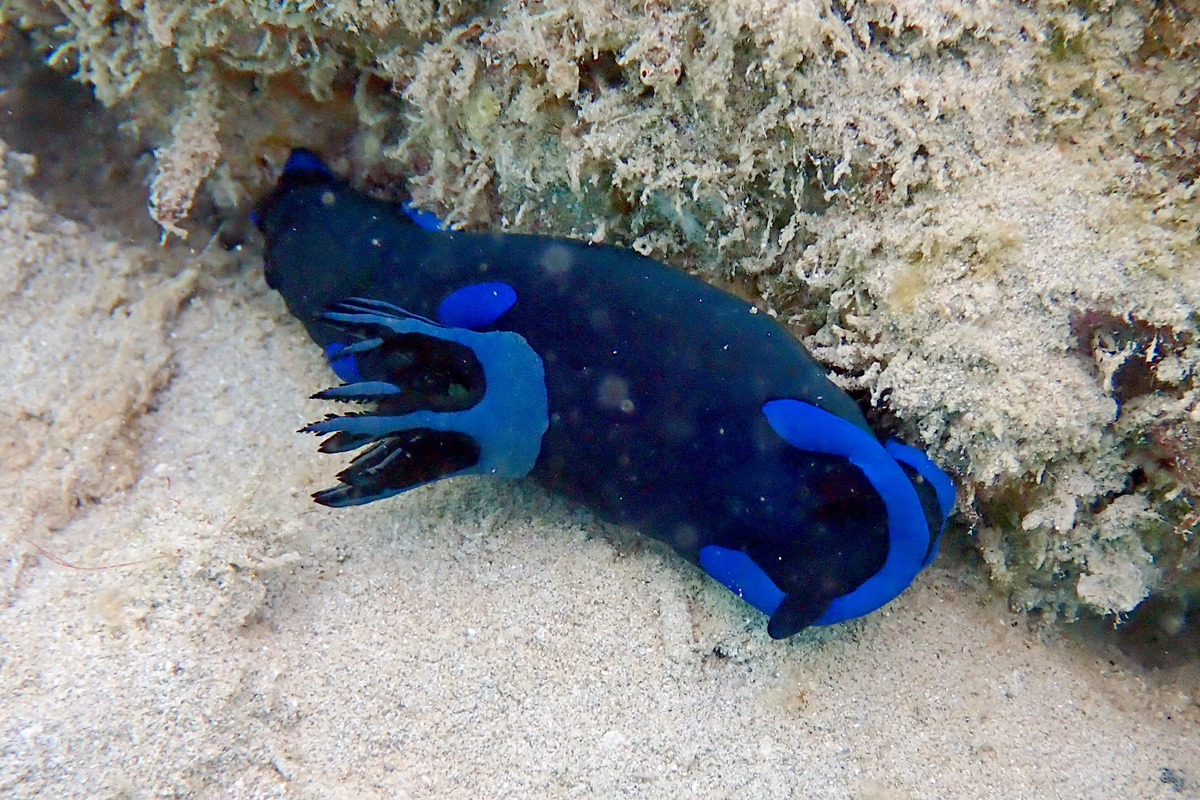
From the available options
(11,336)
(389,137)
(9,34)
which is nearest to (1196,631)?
(389,137)

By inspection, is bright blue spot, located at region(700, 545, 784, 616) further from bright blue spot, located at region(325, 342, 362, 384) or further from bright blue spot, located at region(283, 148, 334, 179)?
bright blue spot, located at region(283, 148, 334, 179)

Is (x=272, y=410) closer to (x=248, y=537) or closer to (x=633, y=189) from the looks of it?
(x=248, y=537)

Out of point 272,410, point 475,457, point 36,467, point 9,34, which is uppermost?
point 9,34

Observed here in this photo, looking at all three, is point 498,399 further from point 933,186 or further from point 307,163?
point 307,163

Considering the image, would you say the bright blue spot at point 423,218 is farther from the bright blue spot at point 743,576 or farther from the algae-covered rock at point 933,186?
the bright blue spot at point 743,576

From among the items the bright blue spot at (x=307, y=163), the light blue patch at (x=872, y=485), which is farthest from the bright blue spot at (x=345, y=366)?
the light blue patch at (x=872, y=485)

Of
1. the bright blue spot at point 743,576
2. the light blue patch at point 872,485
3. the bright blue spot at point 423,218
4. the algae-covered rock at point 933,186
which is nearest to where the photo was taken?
the algae-covered rock at point 933,186
